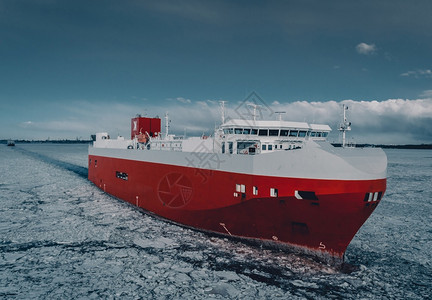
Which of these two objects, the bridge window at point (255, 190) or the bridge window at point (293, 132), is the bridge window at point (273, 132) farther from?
the bridge window at point (255, 190)

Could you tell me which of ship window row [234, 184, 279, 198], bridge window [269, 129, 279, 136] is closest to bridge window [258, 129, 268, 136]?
bridge window [269, 129, 279, 136]

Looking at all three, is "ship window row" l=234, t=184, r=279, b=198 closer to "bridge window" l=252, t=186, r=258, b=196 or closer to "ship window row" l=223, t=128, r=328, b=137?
"bridge window" l=252, t=186, r=258, b=196

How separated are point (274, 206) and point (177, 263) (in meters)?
3.86

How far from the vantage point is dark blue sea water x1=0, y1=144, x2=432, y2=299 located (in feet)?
26.4

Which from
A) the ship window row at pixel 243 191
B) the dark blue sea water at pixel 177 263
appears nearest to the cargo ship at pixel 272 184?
the ship window row at pixel 243 191

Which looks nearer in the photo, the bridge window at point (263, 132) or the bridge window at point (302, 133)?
the bridge window at point (263, 132)

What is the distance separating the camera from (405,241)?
12.4 m

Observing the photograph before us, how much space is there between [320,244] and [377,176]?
297 cm

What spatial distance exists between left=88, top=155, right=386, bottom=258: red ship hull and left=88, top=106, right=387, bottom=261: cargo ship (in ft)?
→ 0.10

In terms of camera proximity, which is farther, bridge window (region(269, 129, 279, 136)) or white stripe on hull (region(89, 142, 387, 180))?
bridge window (region(269, 129, 279, 136))

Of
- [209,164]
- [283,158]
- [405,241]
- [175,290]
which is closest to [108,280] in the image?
A: [175,290]

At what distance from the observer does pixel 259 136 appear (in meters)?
12.6

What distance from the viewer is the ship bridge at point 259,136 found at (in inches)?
484

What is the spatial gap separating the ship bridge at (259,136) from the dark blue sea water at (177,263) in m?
4.01
